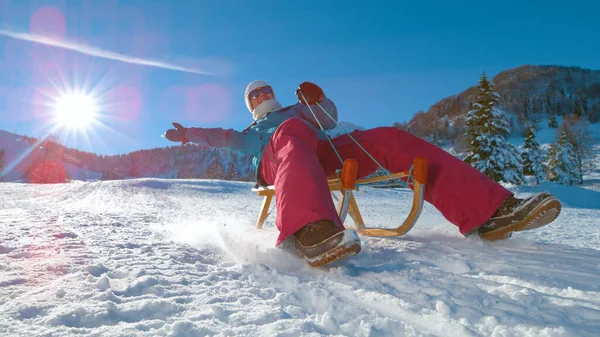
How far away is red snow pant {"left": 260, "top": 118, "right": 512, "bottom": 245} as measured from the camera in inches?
64.3

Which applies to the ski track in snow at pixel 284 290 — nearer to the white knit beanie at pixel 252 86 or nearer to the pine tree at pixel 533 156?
the white knit beanie at pixel 252 86

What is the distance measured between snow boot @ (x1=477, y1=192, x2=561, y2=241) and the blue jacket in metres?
1.43

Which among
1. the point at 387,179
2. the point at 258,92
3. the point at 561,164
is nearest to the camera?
the point at 387,179

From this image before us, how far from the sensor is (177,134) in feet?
10.6

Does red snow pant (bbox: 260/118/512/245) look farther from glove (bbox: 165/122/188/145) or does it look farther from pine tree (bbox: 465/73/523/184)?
pine tree (bbox: 465/73/523/184)

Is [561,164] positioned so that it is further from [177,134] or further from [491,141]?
[177,134]

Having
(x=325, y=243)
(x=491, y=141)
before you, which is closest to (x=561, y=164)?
(x=491, y=141)

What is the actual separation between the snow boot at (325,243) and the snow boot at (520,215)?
1041mm

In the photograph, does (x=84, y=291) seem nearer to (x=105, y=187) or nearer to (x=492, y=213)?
(x=492, y=213)

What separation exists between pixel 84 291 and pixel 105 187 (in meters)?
9.44

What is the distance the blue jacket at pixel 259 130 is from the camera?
2984 millimetres

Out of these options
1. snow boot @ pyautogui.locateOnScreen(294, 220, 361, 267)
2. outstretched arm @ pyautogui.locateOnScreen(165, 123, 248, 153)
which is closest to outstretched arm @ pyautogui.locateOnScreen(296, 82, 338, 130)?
outstretched arm @ pyautogui.locateOnScreen(165, 123, 248, 153)

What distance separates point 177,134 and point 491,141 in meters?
20.7

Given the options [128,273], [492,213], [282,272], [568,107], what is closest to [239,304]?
[282,272]
